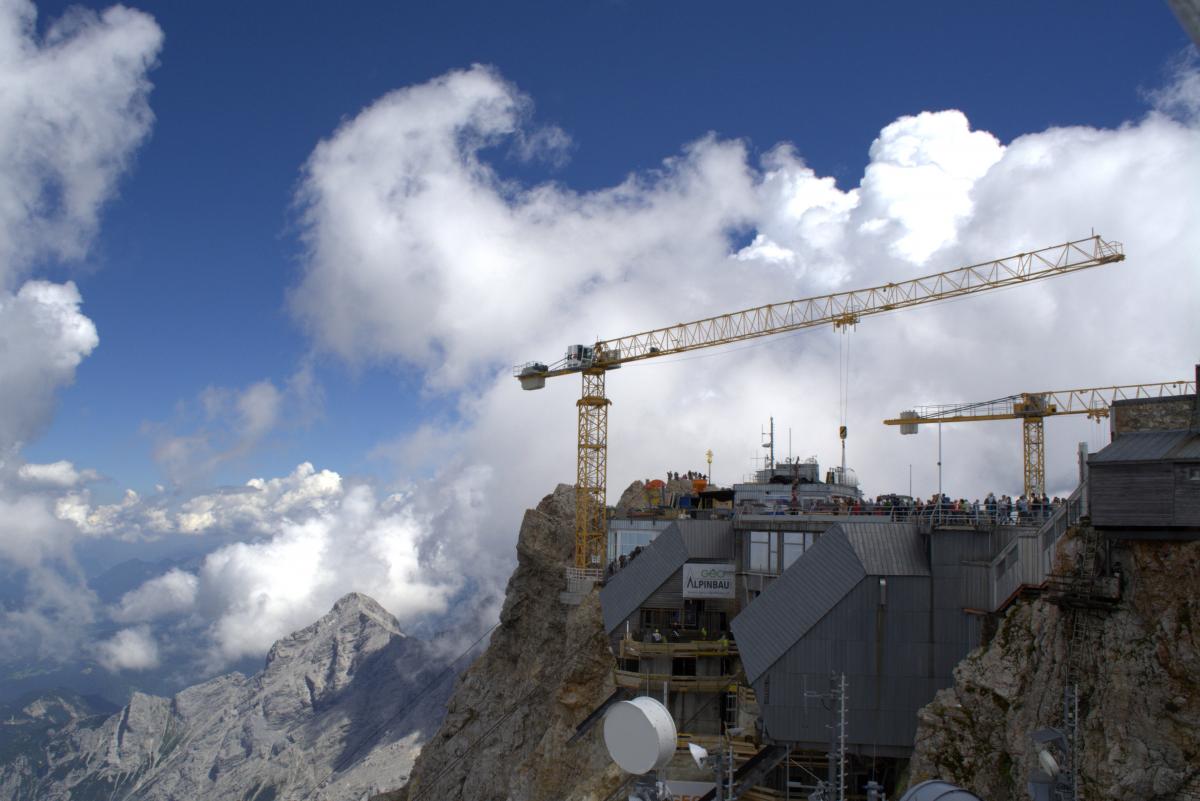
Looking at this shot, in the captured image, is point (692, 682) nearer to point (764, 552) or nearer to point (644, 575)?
point (644, 575)

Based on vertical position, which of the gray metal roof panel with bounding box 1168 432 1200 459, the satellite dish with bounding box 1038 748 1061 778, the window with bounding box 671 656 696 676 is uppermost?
the gray metal roof panel with bounding box 1168 432 1200 459

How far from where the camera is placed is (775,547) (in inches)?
1818

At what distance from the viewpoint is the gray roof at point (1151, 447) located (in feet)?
74.4

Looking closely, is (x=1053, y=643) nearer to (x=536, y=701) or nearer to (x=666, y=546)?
(x=666, y=546)

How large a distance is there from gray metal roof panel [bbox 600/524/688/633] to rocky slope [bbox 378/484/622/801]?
338 inches

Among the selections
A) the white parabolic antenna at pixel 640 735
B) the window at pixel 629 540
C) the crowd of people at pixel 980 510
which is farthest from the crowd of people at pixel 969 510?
the window at pixel 629 540

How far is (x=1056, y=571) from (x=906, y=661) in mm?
9403

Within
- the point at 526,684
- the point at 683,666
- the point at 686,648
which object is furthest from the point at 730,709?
the point at 526,684

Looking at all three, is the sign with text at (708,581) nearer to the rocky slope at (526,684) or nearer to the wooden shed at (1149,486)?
the rocky slope at (526,684)

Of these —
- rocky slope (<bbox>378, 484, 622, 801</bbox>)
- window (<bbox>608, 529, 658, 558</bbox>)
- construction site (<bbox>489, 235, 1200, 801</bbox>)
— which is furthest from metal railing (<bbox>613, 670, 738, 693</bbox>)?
window (<bbox>608, 529, 658, 558</bbox>)

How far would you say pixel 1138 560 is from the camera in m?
22.5

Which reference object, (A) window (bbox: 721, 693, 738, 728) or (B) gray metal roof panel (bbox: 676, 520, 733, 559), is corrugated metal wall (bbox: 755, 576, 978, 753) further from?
(B) gray metal roof panel (bbox: 676, 520, 733, 559)

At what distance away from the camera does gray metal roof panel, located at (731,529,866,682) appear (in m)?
33.8

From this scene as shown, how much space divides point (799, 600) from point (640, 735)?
11.6 m
